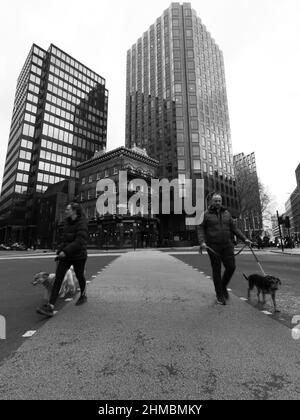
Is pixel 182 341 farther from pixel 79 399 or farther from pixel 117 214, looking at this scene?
pixel 117 214

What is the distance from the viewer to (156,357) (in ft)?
8.08

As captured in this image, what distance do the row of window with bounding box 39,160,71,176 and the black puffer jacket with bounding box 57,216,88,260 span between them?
6522 centimetres

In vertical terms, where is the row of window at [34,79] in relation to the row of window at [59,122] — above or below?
above

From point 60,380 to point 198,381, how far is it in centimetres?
116

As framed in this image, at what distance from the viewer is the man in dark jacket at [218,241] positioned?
4637 mm

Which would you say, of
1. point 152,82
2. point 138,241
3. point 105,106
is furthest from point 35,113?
point 138,241

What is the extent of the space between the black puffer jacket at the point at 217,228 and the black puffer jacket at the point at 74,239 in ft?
7.60

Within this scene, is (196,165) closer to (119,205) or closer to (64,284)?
(119,205)

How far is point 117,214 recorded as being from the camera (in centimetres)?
4262

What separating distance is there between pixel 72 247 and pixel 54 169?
219 feet

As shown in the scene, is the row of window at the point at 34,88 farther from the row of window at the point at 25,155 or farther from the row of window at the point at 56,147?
the row of window at the point at 25,155

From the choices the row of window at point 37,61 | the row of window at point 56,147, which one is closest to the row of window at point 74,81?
the row of window at point 37,61

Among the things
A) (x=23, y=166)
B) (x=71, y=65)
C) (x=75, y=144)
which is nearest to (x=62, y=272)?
(x=23, y=166)

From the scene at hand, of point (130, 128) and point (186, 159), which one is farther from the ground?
point (130, 128)
